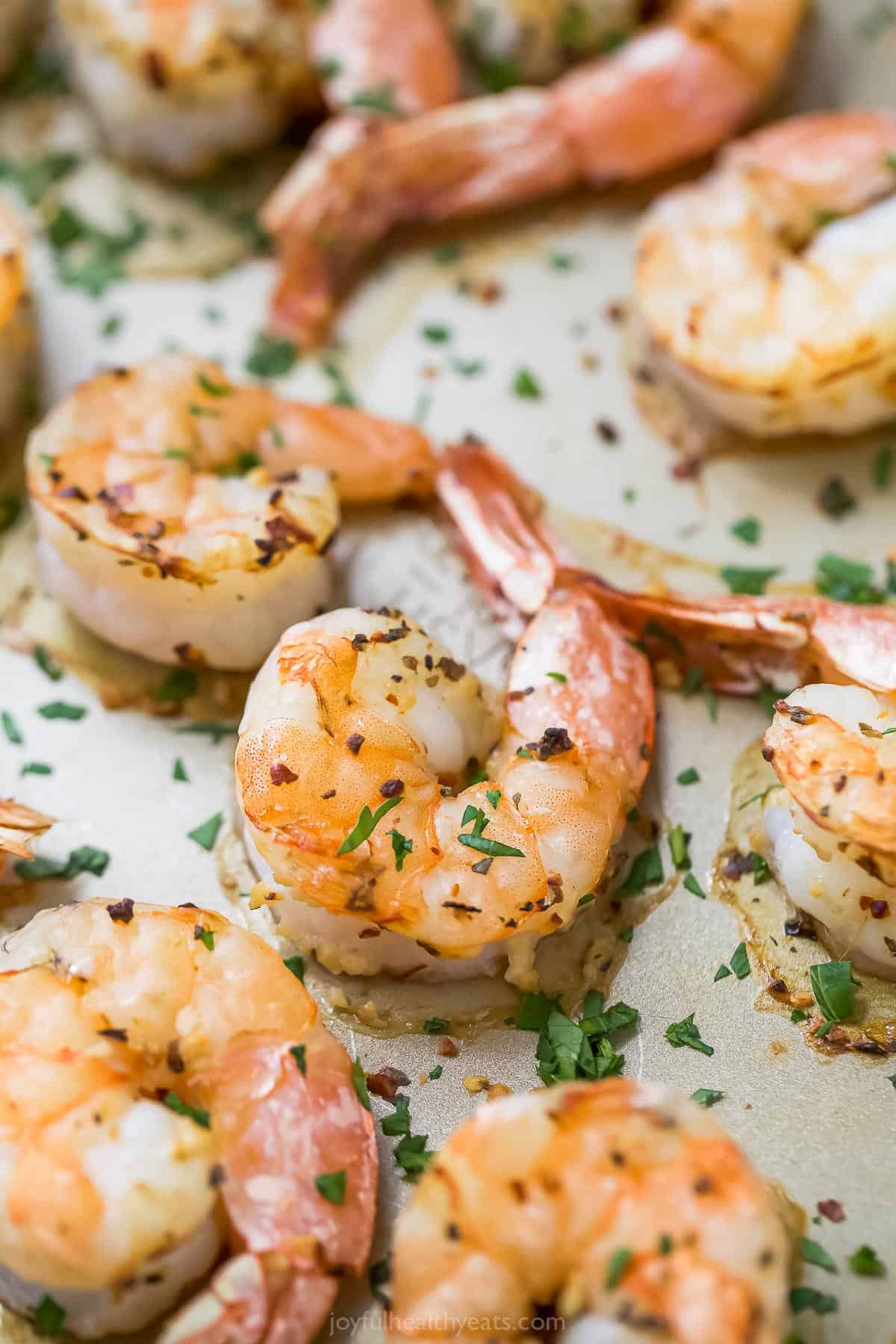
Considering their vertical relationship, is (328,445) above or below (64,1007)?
above

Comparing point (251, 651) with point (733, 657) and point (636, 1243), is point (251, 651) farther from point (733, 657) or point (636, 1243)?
point (636, 1243)

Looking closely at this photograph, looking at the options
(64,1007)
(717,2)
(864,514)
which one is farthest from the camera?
(717,2)

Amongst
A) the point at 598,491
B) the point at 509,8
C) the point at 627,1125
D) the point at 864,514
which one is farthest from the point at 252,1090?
the point at 509,8

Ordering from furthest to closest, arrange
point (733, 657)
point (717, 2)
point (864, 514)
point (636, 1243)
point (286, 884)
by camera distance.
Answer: point (717, 2)
point (864, 514)
point (733, 657)
point (286, 884)
point (636, 1243)

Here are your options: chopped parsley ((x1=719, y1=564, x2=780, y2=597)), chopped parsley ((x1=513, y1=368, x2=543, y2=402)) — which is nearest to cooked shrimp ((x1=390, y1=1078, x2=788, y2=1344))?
chopped parsley ((x1=719, y1=564, x2=780, y2=597))

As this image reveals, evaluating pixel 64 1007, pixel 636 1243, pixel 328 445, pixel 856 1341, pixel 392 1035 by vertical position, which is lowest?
pixel 856 1341

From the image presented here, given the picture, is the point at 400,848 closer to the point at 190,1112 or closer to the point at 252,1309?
the point at 190,1112
